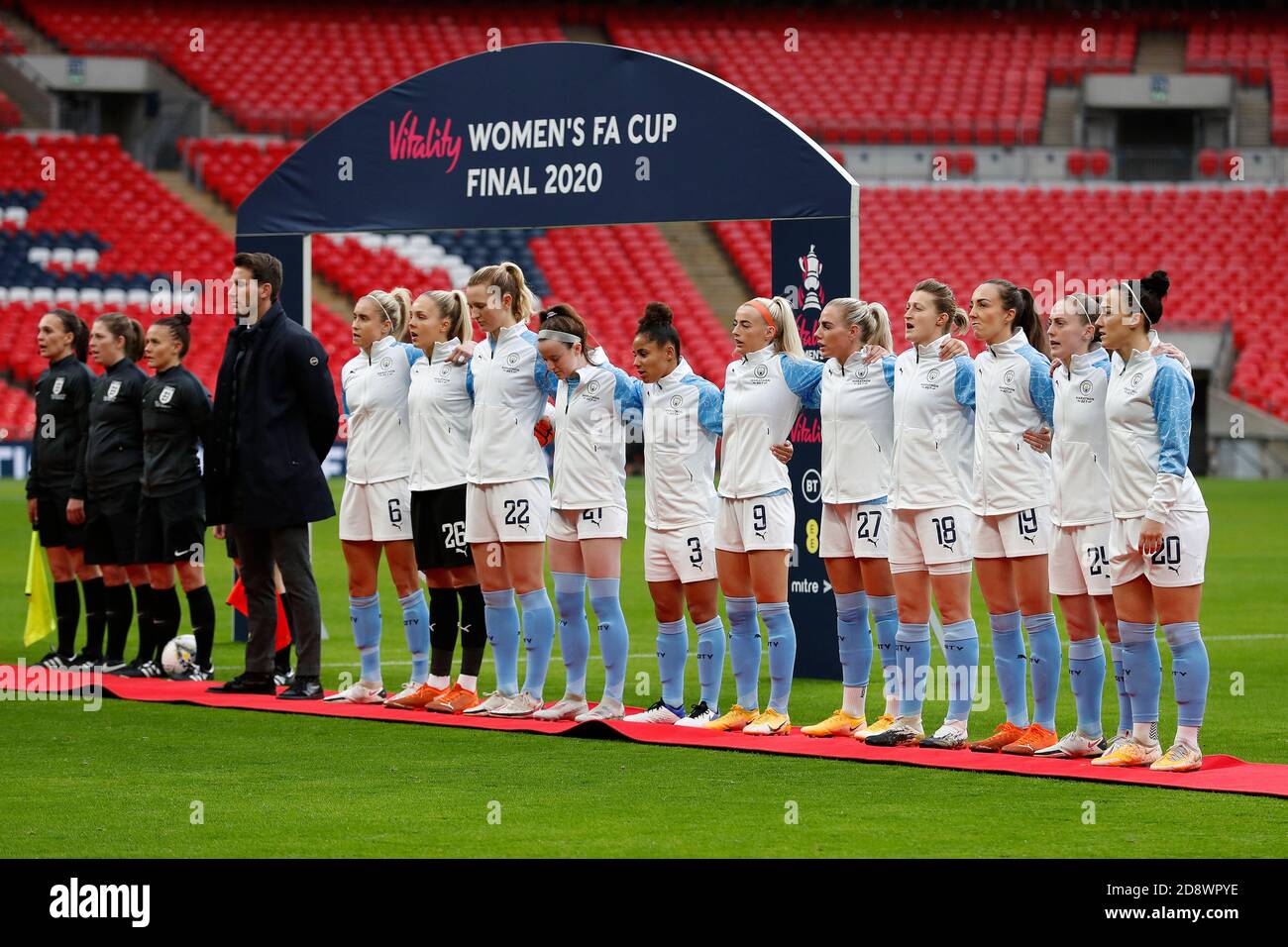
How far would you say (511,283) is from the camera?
33.7 feet

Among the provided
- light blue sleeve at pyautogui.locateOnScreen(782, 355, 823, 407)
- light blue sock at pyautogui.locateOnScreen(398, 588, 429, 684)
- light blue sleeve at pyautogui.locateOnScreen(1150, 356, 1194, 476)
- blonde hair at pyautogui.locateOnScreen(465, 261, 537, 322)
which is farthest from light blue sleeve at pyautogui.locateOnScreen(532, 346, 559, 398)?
light blue sleeve at pyautogui.locateOnScreen(1150, 356, 1194, 476)

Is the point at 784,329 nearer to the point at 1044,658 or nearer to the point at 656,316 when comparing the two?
the point at 656,316

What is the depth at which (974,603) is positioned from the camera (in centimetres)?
1694

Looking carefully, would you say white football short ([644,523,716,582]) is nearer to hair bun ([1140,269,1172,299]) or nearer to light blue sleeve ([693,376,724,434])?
light blue sleeve ([693,376,724,434])

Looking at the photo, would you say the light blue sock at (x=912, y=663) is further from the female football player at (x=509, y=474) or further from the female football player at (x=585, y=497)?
the female football player at (x=509, y=474)

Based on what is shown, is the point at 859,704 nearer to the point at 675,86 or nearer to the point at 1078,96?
the point at 675,86

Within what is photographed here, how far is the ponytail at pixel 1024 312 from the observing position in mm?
8938

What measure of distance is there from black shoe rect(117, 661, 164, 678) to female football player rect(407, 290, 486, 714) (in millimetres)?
2290

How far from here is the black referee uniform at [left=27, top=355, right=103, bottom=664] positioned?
12.4 meters

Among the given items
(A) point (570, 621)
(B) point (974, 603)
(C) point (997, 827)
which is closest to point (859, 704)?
(A) point (570, 621)

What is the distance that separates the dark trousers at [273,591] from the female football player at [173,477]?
0.55 metres

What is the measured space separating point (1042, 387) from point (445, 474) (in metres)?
3.27

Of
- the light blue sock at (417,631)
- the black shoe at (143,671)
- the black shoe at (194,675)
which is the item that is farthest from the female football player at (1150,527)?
the black shoe at (143,671)
